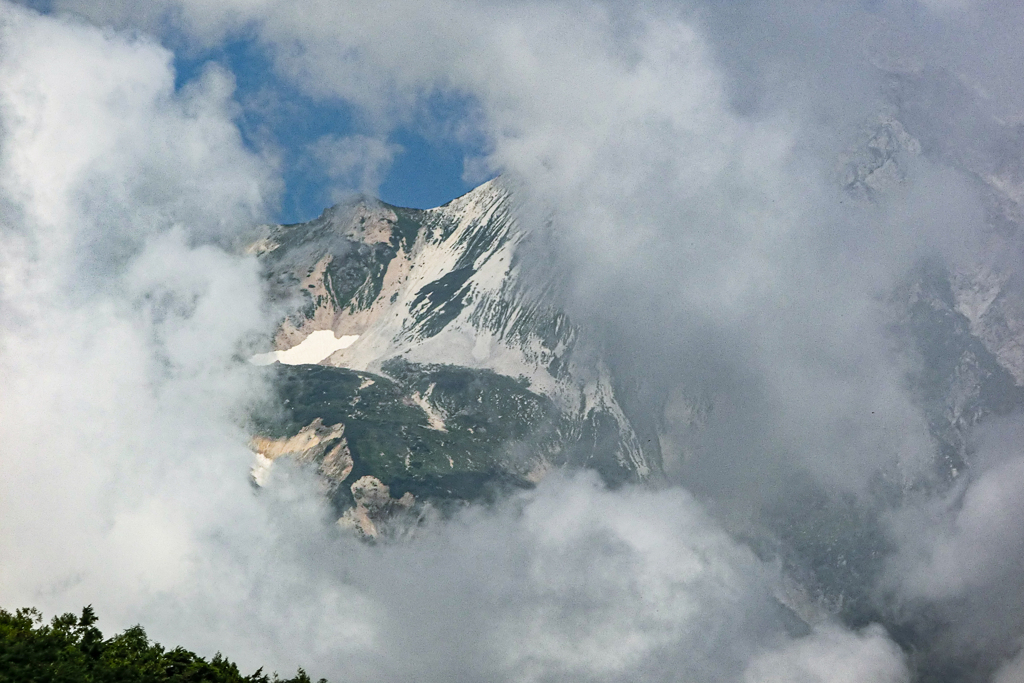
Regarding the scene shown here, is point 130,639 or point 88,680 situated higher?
point 130,639

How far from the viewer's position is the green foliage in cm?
16462

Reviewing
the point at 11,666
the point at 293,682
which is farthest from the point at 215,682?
the point at 11,666

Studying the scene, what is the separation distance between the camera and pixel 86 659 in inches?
6909

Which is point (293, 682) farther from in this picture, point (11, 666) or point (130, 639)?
point (11, 666)

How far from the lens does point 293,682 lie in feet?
634

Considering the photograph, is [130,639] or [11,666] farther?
[130,639]

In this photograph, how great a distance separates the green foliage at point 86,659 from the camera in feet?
540

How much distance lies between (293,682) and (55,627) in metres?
31.8

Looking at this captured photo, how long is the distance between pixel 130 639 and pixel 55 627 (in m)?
11.5

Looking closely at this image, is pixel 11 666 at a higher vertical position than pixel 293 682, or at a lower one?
lower

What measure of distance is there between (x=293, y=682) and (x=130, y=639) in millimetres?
22164

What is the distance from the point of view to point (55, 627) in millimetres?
182250

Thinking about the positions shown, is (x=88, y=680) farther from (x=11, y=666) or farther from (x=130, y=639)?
(x=130, y=639)

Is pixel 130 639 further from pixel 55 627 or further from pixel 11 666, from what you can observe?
pixel 11 666
